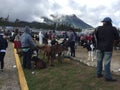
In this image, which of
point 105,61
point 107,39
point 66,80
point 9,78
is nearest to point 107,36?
point 107,39

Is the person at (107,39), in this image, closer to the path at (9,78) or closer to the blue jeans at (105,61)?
the blue jeans at (105,61)

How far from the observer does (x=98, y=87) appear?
468 inches

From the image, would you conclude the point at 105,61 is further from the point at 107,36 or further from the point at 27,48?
the point at 27,48

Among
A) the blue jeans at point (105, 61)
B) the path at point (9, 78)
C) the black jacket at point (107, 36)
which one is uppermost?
the black jacket at point (107, 36)

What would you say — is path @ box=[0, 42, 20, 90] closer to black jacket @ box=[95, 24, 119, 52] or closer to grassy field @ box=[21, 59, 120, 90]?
grassy field @ box=[21, 59, 120, 90]

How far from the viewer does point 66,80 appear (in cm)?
1364

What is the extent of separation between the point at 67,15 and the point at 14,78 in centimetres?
14080

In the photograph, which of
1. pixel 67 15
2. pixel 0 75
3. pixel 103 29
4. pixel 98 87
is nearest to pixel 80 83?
pixel 98 87

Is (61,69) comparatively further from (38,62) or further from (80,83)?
(80,83)

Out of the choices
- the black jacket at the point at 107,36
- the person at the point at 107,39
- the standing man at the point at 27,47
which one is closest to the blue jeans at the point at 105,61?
the person at the point at 107,39

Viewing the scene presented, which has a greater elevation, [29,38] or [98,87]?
Answer: [29,38]

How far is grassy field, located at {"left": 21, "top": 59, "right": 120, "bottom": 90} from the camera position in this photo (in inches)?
478

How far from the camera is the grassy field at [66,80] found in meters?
12.1

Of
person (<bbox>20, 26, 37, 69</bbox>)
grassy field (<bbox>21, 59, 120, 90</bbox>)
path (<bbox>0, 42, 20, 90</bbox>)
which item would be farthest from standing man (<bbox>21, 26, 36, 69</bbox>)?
grassy field (<bbox>21, 59, 120, 90</bbox>)
